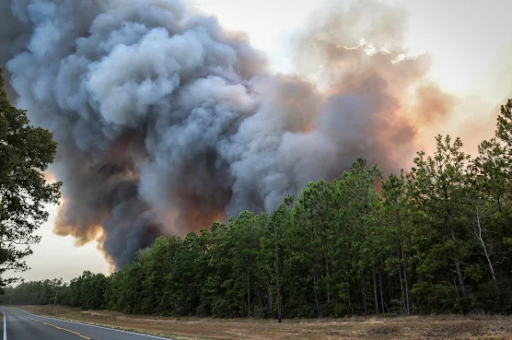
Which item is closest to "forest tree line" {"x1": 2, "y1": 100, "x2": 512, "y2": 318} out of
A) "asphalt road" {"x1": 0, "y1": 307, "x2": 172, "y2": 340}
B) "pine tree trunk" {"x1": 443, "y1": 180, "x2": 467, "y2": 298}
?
"pine tree trunk" {"x1": 443, "y1": 180, "x2": 467, "y2": 298}

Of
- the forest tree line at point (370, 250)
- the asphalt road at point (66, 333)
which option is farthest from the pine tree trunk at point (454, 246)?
the asphalt road at point (66, 333)

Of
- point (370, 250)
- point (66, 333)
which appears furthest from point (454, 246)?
point (66, 333)

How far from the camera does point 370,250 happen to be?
35.4 m

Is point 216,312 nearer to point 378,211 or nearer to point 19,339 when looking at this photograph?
point 378,211

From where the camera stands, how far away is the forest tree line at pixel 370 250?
2766cm

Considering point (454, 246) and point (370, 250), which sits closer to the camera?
point (454, 246)

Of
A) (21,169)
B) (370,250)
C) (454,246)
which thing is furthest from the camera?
(370,250)

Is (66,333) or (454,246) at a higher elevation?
(454,246)

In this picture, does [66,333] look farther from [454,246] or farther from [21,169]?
[454,246]

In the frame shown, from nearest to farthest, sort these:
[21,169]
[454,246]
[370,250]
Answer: [21,169], [454,246], [370,250]

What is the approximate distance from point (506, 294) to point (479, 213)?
6.16 metres

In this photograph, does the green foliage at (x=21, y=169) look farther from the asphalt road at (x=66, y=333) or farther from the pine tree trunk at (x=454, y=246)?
the pine tree trunk at (x=454, y=246)

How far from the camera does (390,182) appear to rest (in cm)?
3397

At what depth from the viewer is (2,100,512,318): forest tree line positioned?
90.7ft
